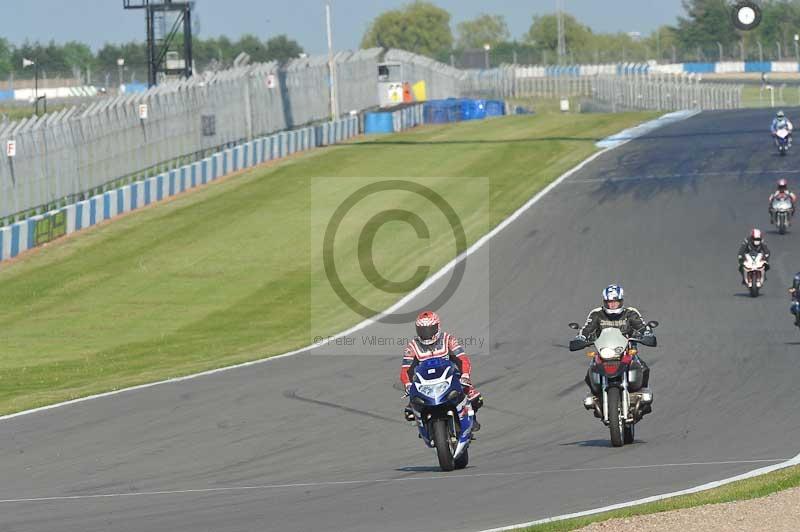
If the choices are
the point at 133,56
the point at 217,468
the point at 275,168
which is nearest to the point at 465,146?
the point at 275,168

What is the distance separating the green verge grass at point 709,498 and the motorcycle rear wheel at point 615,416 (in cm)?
266

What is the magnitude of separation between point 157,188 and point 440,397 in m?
32.4

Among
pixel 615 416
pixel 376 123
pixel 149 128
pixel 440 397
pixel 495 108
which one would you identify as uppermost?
pixel 495 108

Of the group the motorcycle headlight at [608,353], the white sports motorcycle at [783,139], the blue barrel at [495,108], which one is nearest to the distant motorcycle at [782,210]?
the white sports motorcycle at [783,139]

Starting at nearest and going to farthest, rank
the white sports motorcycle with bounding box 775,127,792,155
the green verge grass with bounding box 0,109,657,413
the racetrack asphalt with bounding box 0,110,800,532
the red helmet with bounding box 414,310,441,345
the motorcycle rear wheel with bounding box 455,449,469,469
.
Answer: the racetrack asphalt with bounding box 0,110,800,532, the motorcycle rear wheel with bounding box 455,449,469,469, the red helmet with bounding box 414,310,441,345, the green verge grass with bounding box 0,109,657,413, the white sports motorcycle with bounding box 775,127,792,155

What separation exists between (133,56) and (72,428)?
135m

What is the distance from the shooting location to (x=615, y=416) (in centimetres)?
1433

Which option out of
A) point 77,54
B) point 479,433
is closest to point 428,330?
point 479,433

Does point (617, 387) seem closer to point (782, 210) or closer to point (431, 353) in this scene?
point (431, 353)

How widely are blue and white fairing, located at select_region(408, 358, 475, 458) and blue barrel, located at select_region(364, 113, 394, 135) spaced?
51.9 m

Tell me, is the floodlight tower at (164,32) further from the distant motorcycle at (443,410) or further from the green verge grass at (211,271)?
the distant motorcycle at (443,410)

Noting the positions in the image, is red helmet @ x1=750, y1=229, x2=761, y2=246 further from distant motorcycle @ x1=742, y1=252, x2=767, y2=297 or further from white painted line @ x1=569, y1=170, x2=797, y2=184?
white painted line @ x1=569, y1=170, x2=797, y2=184

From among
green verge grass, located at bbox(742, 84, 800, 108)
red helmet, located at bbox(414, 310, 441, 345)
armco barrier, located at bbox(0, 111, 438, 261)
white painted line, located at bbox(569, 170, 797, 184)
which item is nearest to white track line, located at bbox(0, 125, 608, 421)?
white painted line, located at bbox(569, 170, 797, 184)

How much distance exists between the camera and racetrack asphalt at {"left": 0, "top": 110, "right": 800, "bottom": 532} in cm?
1179
